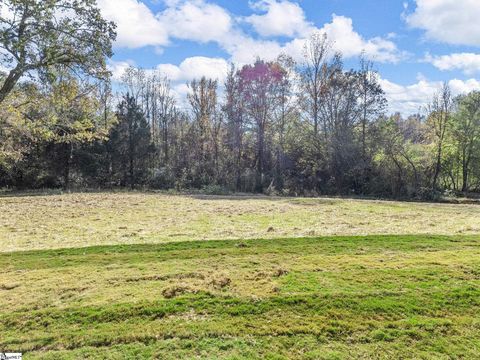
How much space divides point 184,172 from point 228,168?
11.1ft

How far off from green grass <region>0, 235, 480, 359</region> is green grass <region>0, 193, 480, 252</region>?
1.93 metres

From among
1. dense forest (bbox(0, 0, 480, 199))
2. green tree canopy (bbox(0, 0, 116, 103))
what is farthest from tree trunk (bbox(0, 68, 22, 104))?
Answer: dense forest (bbox(0, 0, 480, 199))

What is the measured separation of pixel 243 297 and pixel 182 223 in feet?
20.0

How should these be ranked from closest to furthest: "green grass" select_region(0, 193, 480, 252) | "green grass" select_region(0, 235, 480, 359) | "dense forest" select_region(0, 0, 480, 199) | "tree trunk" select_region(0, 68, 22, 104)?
"green grass" select_region(0, 235, 480, 359) < "tree trunk" select_region(0, 68, 22, 104) < "green grass" select_region(0, 193, 480, 252) < "dense forest" select_region(0, 0, 480, 199)

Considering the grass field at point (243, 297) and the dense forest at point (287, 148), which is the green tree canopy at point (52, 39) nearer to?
the grass field at point (243, 297)

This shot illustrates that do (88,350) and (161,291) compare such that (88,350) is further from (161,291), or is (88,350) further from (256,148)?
(256,148)

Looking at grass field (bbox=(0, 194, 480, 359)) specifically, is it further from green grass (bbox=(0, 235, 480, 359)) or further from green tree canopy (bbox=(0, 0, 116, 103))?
green tree canopy (bbox=(0, 0, 116, 103))

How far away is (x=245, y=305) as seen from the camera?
374 centimetres

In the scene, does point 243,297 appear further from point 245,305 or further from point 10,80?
point 10,80

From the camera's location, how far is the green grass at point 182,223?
25.4 ft

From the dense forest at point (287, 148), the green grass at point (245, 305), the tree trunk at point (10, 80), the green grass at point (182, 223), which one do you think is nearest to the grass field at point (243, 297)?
the green grass at point (245, 305)

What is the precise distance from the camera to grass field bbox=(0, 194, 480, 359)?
308 cm

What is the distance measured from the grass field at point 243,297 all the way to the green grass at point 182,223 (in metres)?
0.22

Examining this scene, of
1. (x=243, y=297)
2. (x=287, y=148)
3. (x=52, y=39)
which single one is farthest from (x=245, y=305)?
(x=287, y=148)
